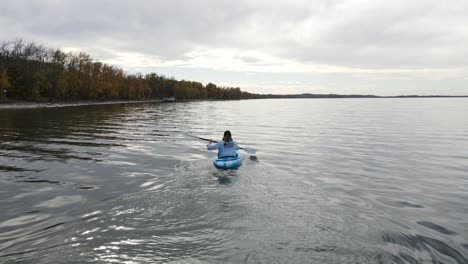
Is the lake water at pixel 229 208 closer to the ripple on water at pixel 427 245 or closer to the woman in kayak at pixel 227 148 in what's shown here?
the ripple on water at pixel 427 245

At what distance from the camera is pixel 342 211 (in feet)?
32.6

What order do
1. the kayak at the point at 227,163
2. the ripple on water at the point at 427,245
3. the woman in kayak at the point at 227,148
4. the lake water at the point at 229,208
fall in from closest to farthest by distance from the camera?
the lake water at the point at 229,208 < the ripple on water at the point at 427,245 < the kayak at the point at 227,163 < the woman in kayak at the point at 227,148

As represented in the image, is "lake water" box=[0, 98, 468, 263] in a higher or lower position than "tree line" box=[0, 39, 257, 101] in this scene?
lower

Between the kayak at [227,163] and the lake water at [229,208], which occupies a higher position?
the kayak at [227,163]

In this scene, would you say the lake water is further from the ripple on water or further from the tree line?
the tree line

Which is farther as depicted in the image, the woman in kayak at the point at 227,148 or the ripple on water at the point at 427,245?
the woman in kayak at the point at 227,148

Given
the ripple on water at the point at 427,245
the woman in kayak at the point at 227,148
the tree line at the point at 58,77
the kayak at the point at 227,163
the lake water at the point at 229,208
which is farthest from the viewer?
the tree line at the point at 58,77

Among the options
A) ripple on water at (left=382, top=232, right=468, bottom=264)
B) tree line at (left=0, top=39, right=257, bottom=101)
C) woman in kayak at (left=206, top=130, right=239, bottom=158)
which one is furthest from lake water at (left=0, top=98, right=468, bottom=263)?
tree line at (left=0, top=39, right=257, bottom=101)

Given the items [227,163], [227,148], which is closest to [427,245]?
[227,163]

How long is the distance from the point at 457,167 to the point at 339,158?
5.99 m

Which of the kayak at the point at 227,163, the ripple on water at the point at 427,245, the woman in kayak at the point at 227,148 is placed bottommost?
the ripple on water at the point at 427,245

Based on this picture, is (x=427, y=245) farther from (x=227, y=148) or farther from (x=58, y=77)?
(x=58, y=77)

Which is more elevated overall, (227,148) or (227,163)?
(227,148)

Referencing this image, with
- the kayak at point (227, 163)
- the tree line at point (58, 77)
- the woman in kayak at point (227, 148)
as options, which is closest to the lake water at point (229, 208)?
the kayak at point (227, 163)
